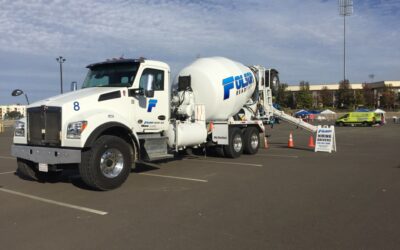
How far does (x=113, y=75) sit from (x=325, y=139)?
31.6 ft

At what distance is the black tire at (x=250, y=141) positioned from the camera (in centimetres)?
1544

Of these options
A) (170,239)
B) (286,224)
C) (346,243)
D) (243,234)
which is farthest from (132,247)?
(346,243)

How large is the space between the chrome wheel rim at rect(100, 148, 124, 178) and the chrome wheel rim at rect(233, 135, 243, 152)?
637 centimetres

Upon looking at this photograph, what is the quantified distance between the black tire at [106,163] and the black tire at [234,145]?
18.4 ft

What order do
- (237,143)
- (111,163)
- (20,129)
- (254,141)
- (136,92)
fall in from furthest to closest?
(254,141) < (237,143) < (136,92) < (20,129) < (111,163)

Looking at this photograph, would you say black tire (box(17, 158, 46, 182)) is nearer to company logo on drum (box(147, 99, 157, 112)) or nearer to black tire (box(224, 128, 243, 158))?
company logo on drum (box(147, 99, 157, 112))

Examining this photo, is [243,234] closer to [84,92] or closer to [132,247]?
[132,247]

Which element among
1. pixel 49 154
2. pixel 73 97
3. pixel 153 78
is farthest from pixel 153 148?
pixel 49 154

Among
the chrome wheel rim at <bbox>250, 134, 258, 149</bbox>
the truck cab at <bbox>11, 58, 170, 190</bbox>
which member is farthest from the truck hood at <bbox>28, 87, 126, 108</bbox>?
the chrome wheel rim at <bbox>250, 134, 258, 149</bbox>

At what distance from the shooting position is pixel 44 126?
8906mm

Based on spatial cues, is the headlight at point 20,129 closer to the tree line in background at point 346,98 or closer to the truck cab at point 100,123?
the truck cab at point 100,123

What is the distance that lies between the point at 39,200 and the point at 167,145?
13.5ft

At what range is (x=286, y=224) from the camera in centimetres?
607

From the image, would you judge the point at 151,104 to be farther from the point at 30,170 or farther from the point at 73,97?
the point at 30,170
